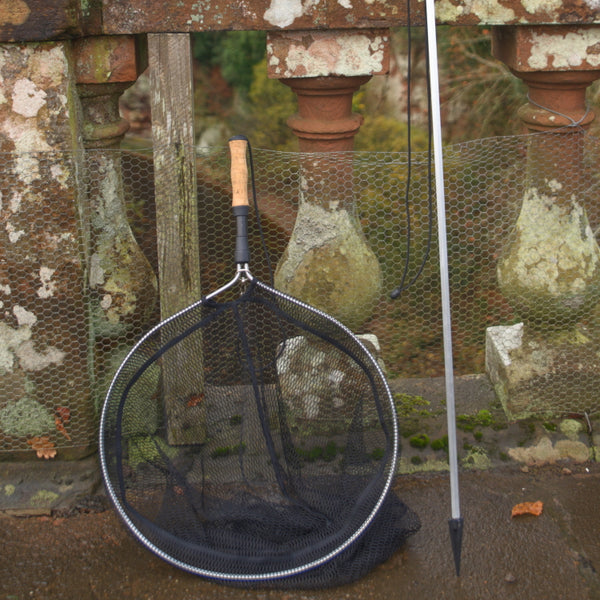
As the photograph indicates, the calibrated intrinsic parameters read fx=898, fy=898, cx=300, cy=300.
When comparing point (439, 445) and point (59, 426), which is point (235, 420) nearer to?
point (59, 426)

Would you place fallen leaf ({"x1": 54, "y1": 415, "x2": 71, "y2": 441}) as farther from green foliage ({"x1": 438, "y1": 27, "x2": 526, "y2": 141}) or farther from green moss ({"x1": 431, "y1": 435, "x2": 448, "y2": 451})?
green foliage ({"x1": 438, "y1": 27, "x2": 526, "y2": 141})

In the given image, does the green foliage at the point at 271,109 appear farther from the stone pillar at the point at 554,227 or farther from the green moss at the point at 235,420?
the green moss at the point at 235,420

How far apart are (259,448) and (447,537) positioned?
2.60 feet

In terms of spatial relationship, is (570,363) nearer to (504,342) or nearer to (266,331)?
(504,342)

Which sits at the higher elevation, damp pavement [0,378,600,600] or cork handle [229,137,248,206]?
cork handle [229,137,248,206]

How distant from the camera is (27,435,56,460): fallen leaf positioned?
144 inches

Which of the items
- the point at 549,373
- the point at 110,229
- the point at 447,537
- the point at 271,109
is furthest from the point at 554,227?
the point at 271,109

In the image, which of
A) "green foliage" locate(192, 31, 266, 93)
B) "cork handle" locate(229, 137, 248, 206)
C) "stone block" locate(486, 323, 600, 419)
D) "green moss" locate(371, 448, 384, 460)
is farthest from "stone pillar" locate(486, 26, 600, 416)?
"green foliage" locate(192, 31, 266, 93)

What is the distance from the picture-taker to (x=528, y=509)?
345 cm

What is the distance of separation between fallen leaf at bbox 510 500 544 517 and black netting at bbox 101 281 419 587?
18.0 inches

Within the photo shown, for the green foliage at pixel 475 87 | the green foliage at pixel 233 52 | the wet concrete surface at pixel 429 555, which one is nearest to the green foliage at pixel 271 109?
the green foliage at pixel 233 52

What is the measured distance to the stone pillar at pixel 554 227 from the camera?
349cm

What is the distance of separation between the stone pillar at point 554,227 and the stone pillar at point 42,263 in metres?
1.76

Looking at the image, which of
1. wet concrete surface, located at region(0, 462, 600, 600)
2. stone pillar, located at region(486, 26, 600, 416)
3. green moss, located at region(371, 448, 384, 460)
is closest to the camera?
wet concrete surface, located at region(0, 462, 600, 600)
